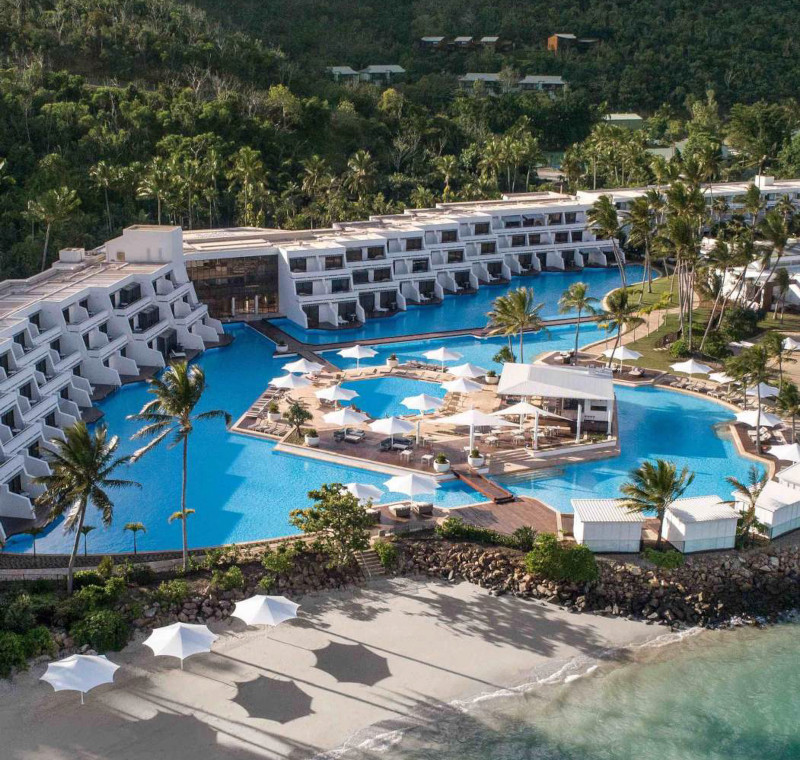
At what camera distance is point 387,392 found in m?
55.1

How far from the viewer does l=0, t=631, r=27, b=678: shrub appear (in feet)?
99.7

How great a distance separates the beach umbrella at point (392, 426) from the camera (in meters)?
46.6

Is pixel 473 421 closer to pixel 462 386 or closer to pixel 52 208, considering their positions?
pixel 462 386

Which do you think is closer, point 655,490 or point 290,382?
point 655,490

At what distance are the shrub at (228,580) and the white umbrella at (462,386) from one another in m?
19.2

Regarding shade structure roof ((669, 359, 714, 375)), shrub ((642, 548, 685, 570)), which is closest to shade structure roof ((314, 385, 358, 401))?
shade structure roof ((669, 359, 714, 375))

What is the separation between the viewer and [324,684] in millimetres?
30984

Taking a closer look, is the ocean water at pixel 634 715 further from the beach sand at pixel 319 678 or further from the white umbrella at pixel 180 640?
the white umbrella at pixel 180 640

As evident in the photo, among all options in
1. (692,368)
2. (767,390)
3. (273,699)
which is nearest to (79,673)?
(273,699)

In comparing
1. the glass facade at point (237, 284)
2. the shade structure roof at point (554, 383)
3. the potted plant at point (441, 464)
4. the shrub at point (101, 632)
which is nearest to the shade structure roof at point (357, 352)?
the shade structure roof at point (554, 383)

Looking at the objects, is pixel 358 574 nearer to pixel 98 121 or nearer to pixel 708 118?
pixel 98 121

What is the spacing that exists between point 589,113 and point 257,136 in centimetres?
4879

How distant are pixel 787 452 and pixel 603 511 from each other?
11.7m

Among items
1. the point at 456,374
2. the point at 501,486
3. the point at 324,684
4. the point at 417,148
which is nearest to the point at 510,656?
the point at 324,684
